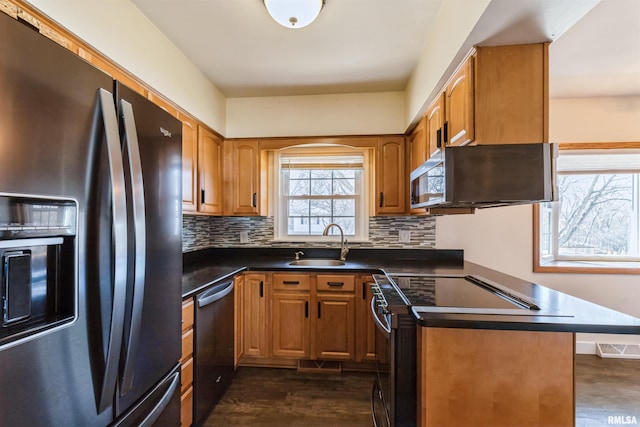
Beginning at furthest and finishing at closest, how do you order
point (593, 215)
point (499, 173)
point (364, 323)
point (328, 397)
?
point (593, 215) → point (364, 323) → point (328, 397) → point (499, 173)

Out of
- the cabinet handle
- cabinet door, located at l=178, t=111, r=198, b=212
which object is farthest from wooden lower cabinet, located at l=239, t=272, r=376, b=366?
the cabinet handle

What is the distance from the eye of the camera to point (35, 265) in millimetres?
628

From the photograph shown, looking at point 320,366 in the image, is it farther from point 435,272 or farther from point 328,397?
point 435,272

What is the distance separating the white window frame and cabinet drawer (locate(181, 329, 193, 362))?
4.85 ft

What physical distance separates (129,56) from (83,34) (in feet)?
0.93

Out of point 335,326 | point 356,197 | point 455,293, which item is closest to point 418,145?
point 356,197

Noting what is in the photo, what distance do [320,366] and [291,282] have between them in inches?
30.0

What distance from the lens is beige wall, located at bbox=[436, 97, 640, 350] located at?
2562mm

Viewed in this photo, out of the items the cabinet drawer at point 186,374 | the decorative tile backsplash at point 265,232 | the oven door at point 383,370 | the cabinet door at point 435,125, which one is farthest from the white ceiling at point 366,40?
the cabinet drawer at point 186,374

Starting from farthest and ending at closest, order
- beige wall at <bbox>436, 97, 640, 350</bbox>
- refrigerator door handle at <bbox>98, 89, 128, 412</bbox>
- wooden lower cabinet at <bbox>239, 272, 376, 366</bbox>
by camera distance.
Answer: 1. beige wall at <bbox>436, 97, 640, 350</bbox>
2. wooden lower cabinet at <bbox>239, 272, 376, 366</bbox>
3. refrigerator door handle at <bbox>98, 89, 128, 412</bbox>

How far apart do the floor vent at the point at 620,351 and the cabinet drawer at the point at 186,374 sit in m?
3.50

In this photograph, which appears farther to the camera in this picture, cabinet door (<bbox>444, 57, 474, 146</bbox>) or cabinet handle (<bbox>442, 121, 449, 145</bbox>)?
cabinet handle (<bbox>442, 121, 449, 145</bbox>)

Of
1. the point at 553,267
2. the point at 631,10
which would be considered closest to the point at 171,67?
the point at 631,10

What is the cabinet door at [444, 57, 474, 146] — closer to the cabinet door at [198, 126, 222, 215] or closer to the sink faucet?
the sink faucet
